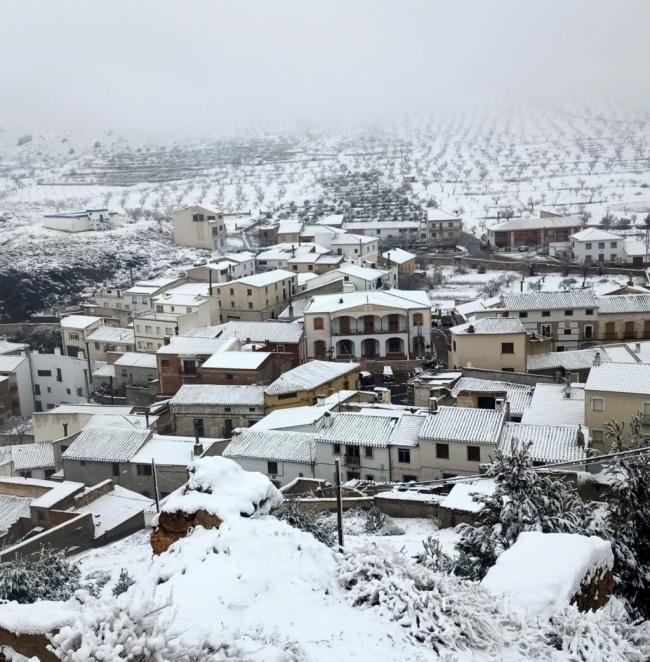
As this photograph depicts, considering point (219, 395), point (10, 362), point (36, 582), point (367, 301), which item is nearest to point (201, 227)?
point (10, 362)

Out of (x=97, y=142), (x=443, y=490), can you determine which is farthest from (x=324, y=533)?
(x=97, y=142)

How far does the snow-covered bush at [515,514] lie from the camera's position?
11.1 metres

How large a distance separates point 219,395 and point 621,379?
14.0 m

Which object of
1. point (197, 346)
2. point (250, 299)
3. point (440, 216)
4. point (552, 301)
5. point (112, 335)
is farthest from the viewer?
point (440, 216)

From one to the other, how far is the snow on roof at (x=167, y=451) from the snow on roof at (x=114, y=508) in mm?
1565

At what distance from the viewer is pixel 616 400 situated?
2133cm

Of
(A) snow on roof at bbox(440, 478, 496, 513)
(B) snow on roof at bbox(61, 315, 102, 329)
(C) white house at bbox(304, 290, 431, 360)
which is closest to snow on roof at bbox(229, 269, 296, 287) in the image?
(B) snow on roof at bbox(61, 315, 102, 329)

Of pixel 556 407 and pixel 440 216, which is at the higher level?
pixel 440 216

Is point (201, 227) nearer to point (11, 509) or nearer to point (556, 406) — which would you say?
point (11, 509)

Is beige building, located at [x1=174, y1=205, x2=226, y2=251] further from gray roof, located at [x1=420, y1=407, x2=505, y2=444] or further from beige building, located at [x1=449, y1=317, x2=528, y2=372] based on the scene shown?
gray roof, located at [x1=420, y1=407, x2=505, y2=444]

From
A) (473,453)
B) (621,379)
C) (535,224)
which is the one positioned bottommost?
(473,453)

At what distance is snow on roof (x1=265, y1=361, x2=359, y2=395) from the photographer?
1108 inches

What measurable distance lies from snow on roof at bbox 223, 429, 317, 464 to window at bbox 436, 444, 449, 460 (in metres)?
3.42

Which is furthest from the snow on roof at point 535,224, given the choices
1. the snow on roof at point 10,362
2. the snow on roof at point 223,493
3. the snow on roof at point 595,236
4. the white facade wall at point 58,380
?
the snow on roof at point 223,493
